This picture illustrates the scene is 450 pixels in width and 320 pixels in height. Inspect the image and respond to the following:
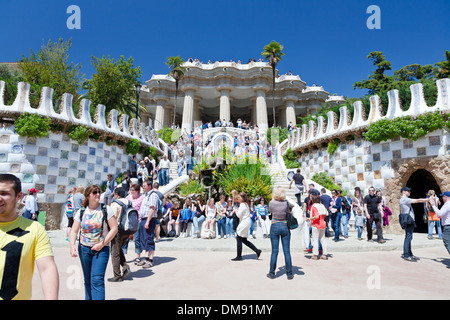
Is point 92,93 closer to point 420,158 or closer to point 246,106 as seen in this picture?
point 420,158

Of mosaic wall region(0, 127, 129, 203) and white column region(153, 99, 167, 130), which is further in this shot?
white column region(153, 99, 167, 130)

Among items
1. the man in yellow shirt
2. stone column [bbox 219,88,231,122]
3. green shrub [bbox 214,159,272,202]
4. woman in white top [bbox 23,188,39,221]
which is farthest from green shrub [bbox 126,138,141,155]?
stone column [bbox 219,88,231,122]

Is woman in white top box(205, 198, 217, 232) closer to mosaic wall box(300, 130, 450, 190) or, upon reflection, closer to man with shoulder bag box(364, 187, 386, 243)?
man with shoulder bag box(364, 187, 386, 243)

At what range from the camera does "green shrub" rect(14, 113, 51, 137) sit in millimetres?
11659

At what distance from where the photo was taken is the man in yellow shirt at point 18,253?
1.80m

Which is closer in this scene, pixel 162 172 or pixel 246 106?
pixel 162 172

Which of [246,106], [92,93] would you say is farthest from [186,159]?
[246,106]

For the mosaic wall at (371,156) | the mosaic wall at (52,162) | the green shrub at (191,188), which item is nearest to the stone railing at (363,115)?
the mosaic wall at (371,156)

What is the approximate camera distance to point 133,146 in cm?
1659

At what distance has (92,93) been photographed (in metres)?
24.0

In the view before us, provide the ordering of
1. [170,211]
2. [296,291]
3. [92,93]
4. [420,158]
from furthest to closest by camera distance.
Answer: [92,93]
[420,158]
[170,211]
[296,291]

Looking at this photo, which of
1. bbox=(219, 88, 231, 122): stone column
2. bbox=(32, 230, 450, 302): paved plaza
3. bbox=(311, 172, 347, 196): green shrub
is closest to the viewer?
bbox=(32, 230, 450, 302): paved plaza
